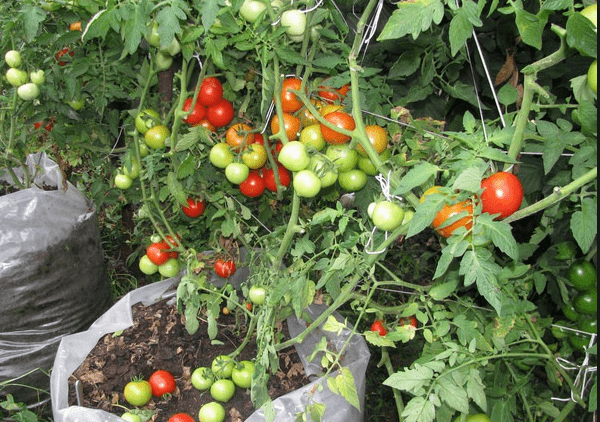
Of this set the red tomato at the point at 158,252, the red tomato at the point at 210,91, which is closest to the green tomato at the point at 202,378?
the red tomato at the point at 158,252

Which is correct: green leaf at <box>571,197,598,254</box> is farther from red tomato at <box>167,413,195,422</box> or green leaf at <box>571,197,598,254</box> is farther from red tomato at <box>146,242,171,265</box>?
red tomato at <box>146,242,171,265</box>

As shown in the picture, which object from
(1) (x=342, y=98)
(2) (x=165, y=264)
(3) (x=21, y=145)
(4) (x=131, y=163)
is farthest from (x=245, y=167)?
(3) (x=21, y=145)

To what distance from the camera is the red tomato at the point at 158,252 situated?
1.53 meters

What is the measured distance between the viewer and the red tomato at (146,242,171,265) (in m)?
1.53

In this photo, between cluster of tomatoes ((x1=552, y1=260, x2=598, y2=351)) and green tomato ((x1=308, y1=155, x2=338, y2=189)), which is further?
cluster of tomatoes ((x1=552, y1=260, x2=598, y2=351))

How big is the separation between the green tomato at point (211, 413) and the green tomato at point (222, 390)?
3 cm

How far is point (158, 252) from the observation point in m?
1.53

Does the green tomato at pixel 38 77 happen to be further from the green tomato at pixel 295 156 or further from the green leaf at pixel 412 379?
the green leaf at pixel 412 379

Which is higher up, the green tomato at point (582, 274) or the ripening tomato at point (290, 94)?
the ripening tomato at point (290, 94)

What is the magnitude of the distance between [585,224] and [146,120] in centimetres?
108

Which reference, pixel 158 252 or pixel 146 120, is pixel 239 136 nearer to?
pixel 146 120

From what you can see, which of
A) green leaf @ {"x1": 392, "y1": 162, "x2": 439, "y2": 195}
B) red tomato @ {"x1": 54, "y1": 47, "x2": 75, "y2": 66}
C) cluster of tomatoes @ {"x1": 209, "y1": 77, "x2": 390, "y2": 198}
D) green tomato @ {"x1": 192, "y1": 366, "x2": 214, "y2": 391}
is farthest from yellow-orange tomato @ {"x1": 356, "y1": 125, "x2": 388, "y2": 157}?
red tomato @ {"x1": 54, "y1": 47, "x2": 75, "y2": 66}

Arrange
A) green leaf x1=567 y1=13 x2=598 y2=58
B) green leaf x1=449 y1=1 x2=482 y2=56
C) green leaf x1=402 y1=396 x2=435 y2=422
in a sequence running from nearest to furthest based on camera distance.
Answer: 1. green leaf x1=567 y1=13 x2=598 y2=58
2. green leaf x1=449 y1=1 x2=482 y2=56
3. green leaf x1=402 y1=396 x2=435 y2=422

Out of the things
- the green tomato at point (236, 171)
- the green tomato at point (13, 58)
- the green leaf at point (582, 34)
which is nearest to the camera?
the green leaf at point (582, 34)
